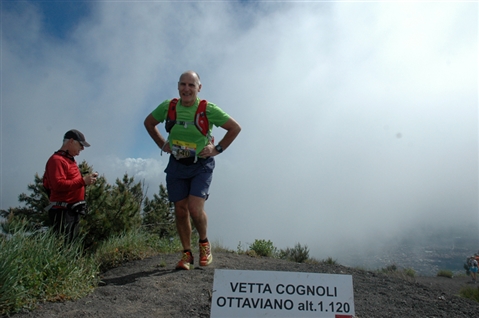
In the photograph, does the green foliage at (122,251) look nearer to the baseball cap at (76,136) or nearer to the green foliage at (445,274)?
the baseball cap at (76,136)

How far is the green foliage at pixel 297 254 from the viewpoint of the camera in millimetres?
7066

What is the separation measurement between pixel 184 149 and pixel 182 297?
1.49 meters

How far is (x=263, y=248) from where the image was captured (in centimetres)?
633

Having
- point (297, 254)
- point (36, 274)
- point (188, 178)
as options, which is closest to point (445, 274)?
point (297, 254)

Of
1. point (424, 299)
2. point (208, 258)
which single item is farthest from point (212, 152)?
point (424, 299)

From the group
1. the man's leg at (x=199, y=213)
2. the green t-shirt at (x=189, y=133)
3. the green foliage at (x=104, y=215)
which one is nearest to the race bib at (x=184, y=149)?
the green t-shirt at (x=189, y=133)

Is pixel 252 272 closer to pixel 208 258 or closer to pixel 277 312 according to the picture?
pixel 277 312

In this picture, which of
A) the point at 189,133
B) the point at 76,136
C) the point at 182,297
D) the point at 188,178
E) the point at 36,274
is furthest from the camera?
the point at 76,136

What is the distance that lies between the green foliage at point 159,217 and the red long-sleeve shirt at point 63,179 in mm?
4405

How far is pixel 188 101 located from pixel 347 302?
2540mm

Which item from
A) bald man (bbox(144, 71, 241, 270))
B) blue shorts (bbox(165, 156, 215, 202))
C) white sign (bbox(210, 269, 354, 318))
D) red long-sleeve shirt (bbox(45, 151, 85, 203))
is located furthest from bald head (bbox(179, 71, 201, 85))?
white sign (bbox(210, 269, 354, 318))

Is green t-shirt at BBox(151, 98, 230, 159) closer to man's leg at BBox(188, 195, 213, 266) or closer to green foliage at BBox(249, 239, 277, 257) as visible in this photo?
man's leg at BBox(188, 195, 213, 266)

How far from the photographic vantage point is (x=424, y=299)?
3.70 m

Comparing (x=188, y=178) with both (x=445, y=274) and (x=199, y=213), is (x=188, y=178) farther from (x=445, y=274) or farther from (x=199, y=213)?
(x=445, y=274)
